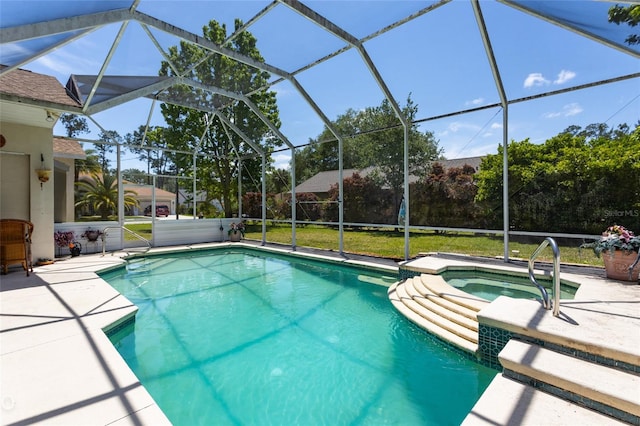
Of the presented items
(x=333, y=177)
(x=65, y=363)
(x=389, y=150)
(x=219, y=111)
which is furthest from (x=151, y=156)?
(x=389, y=150)

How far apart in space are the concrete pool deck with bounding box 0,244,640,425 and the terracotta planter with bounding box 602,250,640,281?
0.84 feet

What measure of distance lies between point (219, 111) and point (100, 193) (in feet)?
14.1

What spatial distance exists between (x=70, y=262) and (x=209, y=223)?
15.4 feet

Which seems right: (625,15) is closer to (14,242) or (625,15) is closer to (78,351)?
(78,351)

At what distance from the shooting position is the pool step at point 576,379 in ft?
6.35

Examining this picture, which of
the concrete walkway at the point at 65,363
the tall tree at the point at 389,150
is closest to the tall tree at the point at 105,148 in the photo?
the concrete walkway at the point at 65,363

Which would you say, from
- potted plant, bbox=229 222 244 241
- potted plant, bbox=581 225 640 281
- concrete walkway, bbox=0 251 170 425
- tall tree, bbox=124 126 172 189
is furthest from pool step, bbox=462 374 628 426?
tall tree, bbox=124 126 172 189

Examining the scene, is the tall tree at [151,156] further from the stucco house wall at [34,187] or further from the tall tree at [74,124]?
the stucco house wall at [34,187]

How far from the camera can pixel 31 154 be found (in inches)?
246

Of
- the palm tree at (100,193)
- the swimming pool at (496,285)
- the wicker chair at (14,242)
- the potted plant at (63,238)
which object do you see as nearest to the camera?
the swimming pool at (496,285)

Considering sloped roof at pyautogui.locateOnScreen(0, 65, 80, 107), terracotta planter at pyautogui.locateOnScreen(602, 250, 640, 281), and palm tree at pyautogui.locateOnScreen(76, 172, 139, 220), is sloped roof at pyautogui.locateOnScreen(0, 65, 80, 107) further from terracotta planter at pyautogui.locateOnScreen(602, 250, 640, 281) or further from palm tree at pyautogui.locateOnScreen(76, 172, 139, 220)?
terracotta planter at pyautogui.locateOnScreen(602, 250, 640, 281)

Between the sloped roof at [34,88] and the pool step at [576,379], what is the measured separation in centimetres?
779

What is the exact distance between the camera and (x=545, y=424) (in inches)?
73.2

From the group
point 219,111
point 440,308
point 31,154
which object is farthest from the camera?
point 219,111
